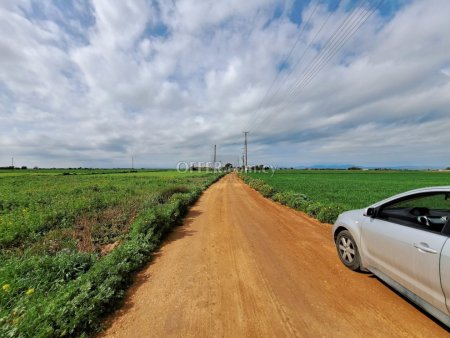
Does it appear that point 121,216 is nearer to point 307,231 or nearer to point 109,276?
point 109,276

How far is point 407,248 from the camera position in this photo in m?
3.01

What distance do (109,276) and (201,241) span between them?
285 cm

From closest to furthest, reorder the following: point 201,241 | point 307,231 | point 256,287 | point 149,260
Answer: point 256,287, point 149,260, point 201,241, point 307,231

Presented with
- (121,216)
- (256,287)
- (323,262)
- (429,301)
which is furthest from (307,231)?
(121,216)

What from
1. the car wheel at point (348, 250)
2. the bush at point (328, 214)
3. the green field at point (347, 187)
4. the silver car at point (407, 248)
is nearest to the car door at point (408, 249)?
the silver car at point (407, 248)

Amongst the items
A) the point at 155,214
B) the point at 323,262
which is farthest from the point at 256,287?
the point at 155,214

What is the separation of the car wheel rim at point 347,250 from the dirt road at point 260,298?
225 millimetres

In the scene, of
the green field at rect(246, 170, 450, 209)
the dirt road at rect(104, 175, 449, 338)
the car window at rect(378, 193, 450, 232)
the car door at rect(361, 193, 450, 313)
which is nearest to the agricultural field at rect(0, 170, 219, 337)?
the dirt road at rect(104, 175, 449, 338)

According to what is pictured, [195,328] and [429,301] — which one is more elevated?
[429,301]

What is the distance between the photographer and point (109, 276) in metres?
3.89

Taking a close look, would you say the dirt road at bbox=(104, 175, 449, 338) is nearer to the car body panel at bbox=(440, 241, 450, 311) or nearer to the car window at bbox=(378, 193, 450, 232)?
the car body panel at bbox=(440, 241, 450, 311)

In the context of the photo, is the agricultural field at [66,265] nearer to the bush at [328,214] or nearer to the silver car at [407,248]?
the silver car at [407,248]

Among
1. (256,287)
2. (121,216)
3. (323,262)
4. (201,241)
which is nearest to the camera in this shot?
(256,287)

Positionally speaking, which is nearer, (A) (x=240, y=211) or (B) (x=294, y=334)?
(B) (x=294, y=334)
